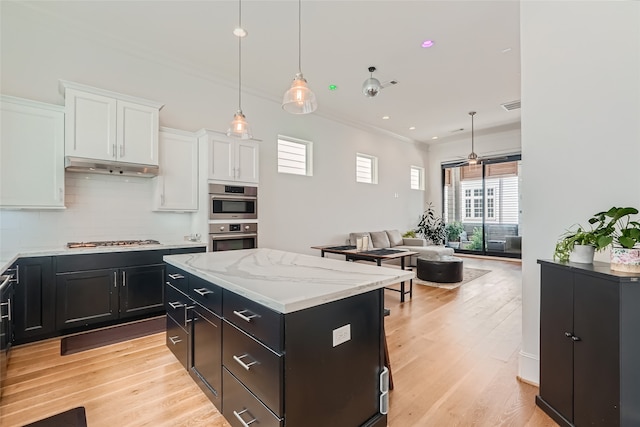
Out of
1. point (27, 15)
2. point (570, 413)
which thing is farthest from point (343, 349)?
point (27, 15)

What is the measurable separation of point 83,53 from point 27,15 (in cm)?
52

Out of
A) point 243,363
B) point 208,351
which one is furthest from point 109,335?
point 243,363

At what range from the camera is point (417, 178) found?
9.09m

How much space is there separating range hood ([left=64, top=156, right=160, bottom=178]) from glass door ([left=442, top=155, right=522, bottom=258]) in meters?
8.10

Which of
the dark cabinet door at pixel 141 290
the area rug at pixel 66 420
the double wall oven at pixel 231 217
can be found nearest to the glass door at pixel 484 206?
the double wall oven at pixel 231 217

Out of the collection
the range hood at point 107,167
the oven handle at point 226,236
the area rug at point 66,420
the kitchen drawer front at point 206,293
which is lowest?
the area rug at point 66,420

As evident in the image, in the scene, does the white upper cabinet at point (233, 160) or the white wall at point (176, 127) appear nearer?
the white wall at point (176, 127)

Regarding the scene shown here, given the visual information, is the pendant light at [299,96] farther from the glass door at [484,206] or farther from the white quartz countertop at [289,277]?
the glass door at [484,206]

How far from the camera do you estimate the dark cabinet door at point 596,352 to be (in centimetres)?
144

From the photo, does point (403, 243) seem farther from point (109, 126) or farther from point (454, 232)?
point (109, 126)

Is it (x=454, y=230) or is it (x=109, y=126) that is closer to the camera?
(x=109, y=126)

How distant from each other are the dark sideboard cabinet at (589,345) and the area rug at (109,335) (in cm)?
350

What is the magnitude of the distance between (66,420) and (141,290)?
71.5 inches

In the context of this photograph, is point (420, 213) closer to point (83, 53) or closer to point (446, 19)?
point (446, 19)
